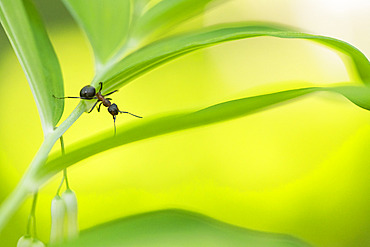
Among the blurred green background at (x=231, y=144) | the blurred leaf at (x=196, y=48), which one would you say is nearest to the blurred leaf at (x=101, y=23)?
the blurred leaf at (x=196, y=48)

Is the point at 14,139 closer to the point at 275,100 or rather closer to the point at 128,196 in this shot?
the point at 128,196

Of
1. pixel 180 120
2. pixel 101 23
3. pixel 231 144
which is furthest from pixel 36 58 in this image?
pixel 231 144

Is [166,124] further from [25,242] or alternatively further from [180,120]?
[25,242]

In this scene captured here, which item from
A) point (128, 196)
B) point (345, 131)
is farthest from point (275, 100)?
point (345, 131)

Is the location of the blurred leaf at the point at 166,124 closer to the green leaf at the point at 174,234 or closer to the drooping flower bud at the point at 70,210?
the green leaf at the point at 174,234

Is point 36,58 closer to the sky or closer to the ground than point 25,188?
closer to the sky

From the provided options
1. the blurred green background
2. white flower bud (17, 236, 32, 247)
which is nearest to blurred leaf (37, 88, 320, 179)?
white flower bud (17, 236, 32, 247)

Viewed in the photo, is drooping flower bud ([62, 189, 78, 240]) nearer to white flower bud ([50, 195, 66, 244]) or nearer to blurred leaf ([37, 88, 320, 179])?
white flower bud ([50, 195, 66, 244])

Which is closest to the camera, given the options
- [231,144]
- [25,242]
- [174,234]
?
[174,234]
